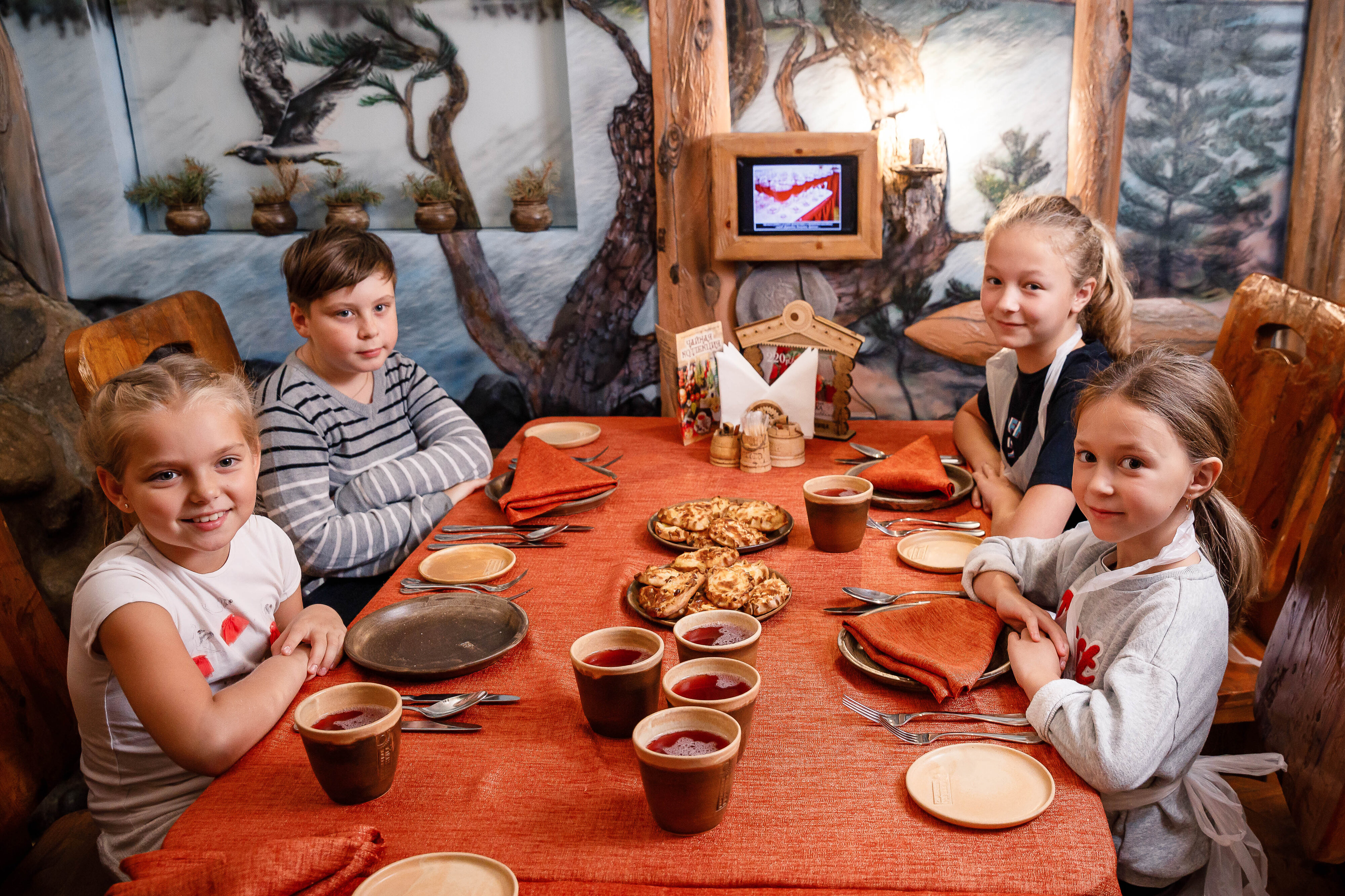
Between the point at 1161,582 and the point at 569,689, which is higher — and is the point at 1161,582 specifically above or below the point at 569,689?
above

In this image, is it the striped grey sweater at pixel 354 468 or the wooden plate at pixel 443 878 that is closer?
the wooden plate at pixel 443 878

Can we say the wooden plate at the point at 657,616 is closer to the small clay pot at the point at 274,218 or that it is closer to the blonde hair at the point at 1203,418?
the blonde hair at the point at 1203,418

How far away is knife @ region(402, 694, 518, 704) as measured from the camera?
1.26 m

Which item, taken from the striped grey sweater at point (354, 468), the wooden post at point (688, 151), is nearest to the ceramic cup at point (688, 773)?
the striped grey sweater at point (354, 468)

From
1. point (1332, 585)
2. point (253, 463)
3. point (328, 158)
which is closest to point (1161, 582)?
point (1332, 585)

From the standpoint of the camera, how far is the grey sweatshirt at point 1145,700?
3.57ft

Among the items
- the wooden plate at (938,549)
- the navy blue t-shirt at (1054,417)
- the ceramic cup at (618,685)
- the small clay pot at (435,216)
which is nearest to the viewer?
the ceramic cup at (618,685)

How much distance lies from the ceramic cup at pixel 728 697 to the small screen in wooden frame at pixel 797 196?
2.51m

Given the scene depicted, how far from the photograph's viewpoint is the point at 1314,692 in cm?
143

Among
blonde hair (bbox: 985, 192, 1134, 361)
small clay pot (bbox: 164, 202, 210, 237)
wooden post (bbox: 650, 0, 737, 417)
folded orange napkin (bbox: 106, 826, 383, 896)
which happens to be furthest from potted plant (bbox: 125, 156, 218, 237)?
folded orange napkin (bbox: 106, 826, 383, 896)

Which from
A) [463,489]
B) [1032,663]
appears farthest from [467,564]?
[1032,663]

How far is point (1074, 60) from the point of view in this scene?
326 cm

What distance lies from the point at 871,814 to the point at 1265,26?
3.33 metres

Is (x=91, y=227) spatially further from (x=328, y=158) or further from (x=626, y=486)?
(x=626, y=486)
